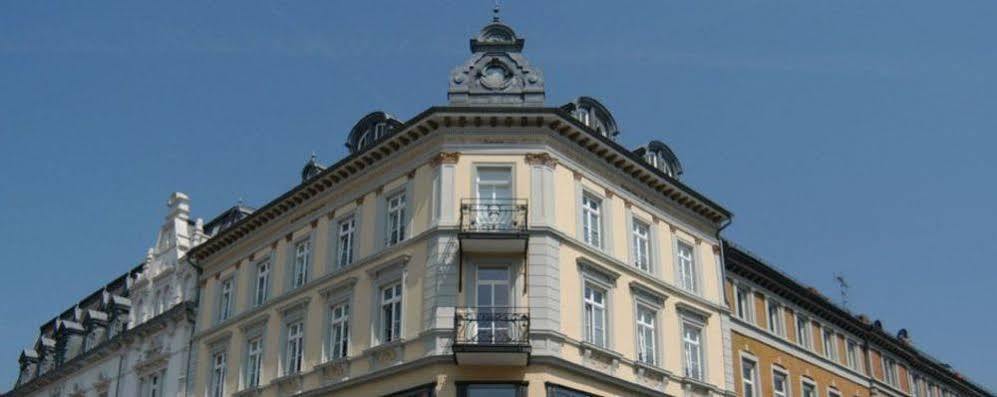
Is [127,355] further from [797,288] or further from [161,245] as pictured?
[797,288]

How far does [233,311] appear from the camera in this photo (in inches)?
1478

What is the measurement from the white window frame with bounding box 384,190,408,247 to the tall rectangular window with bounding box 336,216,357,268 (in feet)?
5.11

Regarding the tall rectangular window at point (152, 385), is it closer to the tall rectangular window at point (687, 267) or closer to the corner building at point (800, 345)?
the tall rectangular window at point (687, 267)

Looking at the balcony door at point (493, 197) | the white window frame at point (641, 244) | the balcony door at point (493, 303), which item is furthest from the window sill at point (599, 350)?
the balcony door at point (493, 197)

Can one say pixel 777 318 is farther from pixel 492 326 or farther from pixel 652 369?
pixel 492 326

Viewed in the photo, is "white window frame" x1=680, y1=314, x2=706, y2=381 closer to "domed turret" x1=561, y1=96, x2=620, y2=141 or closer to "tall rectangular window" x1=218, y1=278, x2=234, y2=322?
"domed turret" x1=561, y1=96, x2=620, y2=141

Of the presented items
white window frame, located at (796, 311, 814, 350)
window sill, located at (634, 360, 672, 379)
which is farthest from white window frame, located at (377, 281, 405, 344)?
white window frame, located at (796, 311, 814, 350)

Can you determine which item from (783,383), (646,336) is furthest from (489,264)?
(783,383)

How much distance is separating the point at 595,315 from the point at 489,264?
340 cm

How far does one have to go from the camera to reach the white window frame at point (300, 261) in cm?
3469

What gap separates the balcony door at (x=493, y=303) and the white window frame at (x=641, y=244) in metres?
5.03

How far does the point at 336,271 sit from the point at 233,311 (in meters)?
6.41

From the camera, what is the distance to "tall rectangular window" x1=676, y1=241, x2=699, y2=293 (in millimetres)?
34781

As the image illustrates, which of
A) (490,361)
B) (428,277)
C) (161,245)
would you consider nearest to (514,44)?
(428,277)
